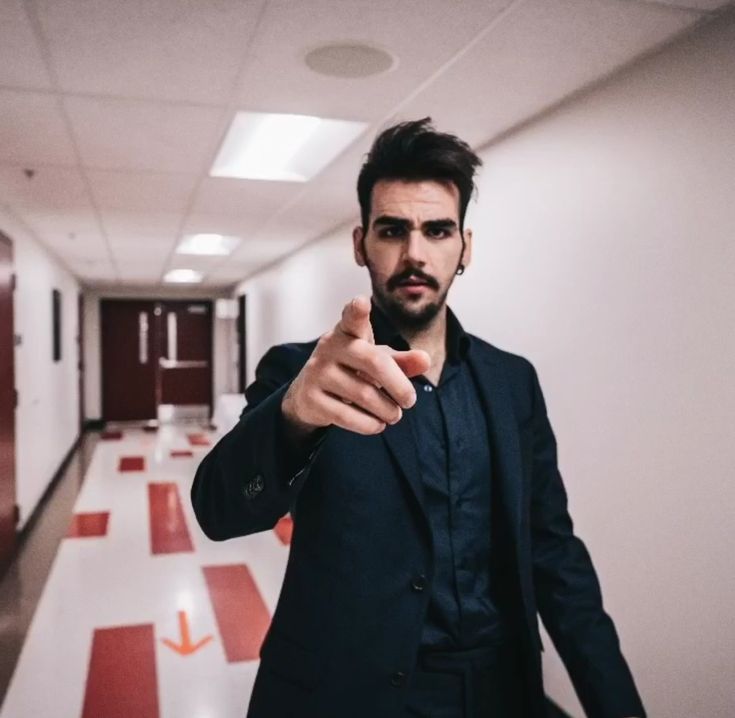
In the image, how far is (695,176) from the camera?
6.61 ft

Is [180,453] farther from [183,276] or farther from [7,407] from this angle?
[7,407]

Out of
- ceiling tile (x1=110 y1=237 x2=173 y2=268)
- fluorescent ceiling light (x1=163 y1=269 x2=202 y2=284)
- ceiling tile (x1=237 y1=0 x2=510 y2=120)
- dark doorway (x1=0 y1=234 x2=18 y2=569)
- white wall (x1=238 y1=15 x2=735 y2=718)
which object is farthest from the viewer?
fluorescent ceiling light (x1=163 y1=269 x2=202 y2=284)

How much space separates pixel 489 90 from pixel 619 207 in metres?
0.65

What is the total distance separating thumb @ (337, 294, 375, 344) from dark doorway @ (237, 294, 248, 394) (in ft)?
33.4

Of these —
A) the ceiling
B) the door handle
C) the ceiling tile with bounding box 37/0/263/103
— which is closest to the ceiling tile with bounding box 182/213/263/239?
the ceiling

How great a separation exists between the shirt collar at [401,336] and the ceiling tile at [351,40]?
0.93 meters

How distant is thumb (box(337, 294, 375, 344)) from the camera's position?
676 mm

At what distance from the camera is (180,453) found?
877 cm

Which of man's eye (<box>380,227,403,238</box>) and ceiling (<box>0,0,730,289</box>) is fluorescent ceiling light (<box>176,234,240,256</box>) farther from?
man's eye (<box>380,227,403,238</box>)

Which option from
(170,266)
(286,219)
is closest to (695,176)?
(286,219)

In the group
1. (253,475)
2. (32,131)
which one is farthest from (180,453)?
(253,475)

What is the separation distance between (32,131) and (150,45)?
3.98ft

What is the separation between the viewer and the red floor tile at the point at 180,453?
8.54 meters

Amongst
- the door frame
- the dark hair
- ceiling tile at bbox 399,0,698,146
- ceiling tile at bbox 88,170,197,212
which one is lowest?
the door frame
